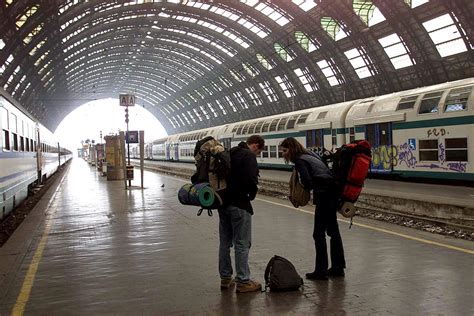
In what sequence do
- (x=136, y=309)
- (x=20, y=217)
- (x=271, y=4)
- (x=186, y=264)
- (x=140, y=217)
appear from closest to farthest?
(x=136, y=309)
(x=186, y=264)
(x=140, y=217)
(x=20, y=217)
(x=271, y=4)

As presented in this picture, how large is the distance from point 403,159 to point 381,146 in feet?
4.54

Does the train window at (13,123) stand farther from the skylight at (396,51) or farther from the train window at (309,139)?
Answer: the skylight at (396,51)

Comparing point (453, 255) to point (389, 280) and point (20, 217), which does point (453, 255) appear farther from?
point (20, 217)

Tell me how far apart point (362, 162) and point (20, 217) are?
11.4 meters

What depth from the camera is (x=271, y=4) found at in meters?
46.8

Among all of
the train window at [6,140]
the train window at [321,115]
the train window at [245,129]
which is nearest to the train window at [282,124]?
the train window at [321,115]

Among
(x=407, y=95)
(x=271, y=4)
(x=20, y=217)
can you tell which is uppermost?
(x=271, y=4)

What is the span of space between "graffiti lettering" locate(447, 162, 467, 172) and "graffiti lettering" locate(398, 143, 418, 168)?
1595 mm

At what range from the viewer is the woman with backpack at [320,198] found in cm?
618

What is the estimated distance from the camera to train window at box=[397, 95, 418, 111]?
1814cm

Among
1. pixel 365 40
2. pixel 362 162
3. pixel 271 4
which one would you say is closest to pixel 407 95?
pixel 362 162

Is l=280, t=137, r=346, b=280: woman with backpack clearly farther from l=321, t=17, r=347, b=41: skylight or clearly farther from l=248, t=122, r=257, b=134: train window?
l=321, t=17, r=347, b=41: skylight

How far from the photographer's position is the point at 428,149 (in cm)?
1705

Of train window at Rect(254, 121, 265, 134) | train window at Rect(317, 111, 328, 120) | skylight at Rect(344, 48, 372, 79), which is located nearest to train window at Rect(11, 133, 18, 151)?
train window at Rect(317, 111, 328, 120)
